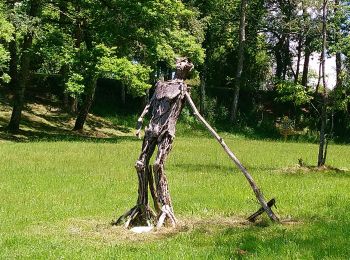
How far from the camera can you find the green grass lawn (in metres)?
7.95

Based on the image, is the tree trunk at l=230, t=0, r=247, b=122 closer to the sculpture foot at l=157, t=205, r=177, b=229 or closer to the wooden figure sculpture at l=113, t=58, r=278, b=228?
the wooden figure sculpture at l=113, t=58, r=278, b=228

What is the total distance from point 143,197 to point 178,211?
1.86 m

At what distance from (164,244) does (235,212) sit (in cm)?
337

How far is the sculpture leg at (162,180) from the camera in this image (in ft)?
32.0

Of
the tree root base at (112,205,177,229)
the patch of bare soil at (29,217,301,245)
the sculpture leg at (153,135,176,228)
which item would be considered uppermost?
the sculpture leg at (153,135,176,228)

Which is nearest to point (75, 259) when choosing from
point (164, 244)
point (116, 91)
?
point (164, 244)

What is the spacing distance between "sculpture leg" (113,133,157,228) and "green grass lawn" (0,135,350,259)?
0.42 m

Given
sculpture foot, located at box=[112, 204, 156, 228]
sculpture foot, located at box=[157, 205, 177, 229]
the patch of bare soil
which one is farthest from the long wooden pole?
sculpture foot, located at box=[112, 204, 156, 228]

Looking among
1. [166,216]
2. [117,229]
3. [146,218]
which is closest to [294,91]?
[166,216]

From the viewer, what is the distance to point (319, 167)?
20609mm

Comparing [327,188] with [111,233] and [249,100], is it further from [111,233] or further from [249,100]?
[249,100]

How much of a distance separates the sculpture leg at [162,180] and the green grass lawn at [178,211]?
33 centimetres

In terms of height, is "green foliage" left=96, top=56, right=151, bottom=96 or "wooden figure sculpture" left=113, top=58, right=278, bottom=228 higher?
"green foliage" left=96, top=56, right=151, bottom=96

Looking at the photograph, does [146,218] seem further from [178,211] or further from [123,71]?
[123,71]
